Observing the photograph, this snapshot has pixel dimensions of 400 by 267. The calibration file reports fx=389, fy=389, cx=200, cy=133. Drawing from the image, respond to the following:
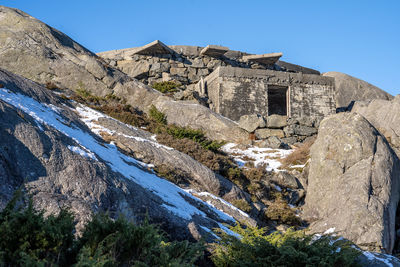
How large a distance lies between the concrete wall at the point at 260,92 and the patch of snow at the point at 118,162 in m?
11.5

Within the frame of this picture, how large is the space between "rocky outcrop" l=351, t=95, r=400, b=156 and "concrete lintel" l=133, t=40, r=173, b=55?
12.9m

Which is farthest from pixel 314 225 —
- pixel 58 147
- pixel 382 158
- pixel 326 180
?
pixel 58 147

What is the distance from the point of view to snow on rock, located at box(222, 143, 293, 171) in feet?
50.4

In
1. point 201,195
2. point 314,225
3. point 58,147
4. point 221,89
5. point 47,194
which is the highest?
point 221,89

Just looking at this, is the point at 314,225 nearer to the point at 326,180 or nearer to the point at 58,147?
the point at 326,180

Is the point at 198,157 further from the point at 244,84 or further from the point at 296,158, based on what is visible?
the point at 244,84

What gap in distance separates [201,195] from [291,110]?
1365 cm

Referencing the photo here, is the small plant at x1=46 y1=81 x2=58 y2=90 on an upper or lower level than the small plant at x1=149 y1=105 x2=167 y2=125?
upper

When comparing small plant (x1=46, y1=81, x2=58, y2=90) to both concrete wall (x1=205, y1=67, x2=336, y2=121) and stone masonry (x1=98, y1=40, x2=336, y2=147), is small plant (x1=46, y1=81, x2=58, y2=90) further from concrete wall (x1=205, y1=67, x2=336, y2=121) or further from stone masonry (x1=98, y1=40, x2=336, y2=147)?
concrete wall (x1=205, y1=67, x2=336, y2=121)

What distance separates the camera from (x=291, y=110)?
2227cm

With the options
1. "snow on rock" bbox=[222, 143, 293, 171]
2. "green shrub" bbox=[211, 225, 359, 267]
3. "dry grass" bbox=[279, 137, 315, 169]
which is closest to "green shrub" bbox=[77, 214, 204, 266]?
"green shrub" bbox=[211, 225, 359, 267]

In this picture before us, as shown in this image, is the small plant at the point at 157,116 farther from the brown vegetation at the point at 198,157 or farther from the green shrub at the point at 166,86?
the green shrub at the point at 166,86

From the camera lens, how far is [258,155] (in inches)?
651

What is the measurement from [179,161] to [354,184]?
528cm
